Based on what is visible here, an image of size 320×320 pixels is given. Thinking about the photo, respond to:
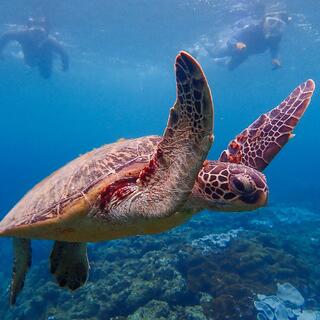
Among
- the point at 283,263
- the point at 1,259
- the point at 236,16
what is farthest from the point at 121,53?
the point at 283,263

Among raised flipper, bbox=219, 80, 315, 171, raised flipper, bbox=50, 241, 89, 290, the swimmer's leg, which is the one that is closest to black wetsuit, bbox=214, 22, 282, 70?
the swimmer's leg

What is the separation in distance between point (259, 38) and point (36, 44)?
548 inches

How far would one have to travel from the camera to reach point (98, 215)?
9.13ft

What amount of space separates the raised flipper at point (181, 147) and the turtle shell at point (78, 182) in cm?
61

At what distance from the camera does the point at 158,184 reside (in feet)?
7.22

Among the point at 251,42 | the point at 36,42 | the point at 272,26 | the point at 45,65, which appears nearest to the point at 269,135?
the point at 272,26

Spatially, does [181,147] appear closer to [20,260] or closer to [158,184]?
[158,184]

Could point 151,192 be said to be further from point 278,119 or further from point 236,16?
point 236,16

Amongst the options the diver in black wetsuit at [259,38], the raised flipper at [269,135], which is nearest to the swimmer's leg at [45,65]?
the diver in black wetsuit at [259,38]

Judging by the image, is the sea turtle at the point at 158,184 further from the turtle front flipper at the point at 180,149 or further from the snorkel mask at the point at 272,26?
the snorkel mask at the point at 272,26

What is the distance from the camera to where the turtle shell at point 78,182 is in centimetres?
279

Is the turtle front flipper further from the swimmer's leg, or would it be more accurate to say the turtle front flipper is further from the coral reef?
the swimmer's leg

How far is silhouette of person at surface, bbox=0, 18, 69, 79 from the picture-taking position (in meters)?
20.1

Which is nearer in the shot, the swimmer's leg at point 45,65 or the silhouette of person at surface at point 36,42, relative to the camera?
the silhouette of person at surface at point 36,42
